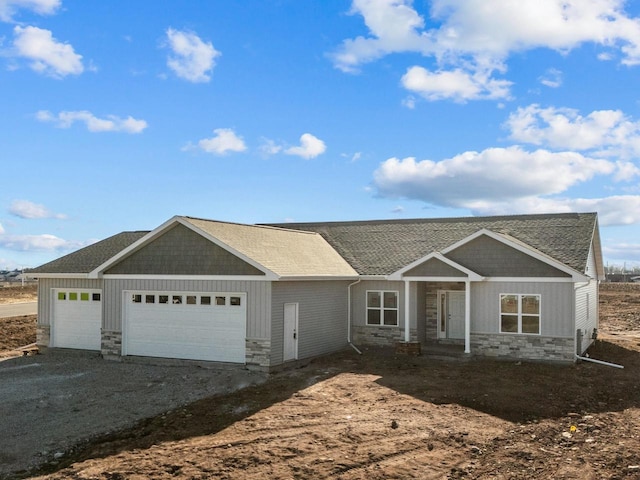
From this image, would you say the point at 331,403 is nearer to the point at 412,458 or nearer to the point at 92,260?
the point at 412,458

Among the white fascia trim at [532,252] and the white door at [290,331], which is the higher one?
the white fascia trim at [532,252]

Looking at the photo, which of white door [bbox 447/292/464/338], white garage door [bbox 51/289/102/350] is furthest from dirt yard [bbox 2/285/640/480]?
white garage door [bbox 51/289/102/350]

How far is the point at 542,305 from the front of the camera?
18516 mm

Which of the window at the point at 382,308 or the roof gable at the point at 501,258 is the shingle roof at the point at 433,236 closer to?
the window at the point at 382,308

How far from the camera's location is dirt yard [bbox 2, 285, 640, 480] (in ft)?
31.2

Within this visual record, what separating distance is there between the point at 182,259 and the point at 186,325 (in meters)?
2.08

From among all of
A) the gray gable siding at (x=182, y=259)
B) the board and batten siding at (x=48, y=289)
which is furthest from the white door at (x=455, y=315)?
the board and batten siding at (x=48, y=289)

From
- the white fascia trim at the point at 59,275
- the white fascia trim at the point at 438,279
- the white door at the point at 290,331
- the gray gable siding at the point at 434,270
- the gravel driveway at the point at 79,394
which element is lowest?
the gravel driveway at the point at 79,394

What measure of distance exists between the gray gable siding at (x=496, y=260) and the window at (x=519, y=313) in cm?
78

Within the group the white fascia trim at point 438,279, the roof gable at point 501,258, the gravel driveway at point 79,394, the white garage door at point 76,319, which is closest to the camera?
the gravel driveway at point 79,394

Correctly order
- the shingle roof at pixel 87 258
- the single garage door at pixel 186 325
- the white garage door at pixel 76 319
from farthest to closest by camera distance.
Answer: the shingle roof at pixel 87 258 → the white garage door at pixel 76 319 → the single garage door at pixel 186 325

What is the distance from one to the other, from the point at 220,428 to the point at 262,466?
2.25 metres

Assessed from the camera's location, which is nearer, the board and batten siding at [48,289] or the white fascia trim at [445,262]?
the white fascia trim at [445,262]

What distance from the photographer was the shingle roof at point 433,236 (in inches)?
821
